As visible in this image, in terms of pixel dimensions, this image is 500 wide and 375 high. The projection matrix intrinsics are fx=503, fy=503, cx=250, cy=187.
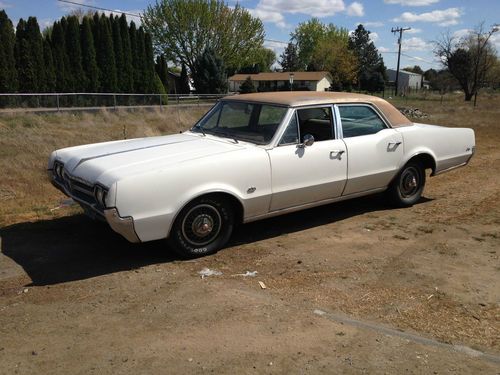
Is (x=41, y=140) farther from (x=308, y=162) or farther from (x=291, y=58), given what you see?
(x=291, y=58)

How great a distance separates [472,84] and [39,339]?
205 feet

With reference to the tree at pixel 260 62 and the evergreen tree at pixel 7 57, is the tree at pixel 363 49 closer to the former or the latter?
the tree at pixel 260 62

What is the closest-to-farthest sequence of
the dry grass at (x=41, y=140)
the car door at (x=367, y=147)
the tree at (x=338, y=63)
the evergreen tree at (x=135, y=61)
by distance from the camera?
1. the car door at (x=367, y=147)
2. the dry grass at (x=41, y=140)
3. the evergreen tree at (x=135, y=61)
4. the tree at (x=338, y=63)

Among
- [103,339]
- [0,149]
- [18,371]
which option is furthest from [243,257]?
[0,149]

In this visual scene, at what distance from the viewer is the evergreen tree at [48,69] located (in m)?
26.3

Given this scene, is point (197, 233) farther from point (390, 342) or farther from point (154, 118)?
point (154, 118)

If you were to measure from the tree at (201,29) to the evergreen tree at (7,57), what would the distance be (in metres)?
37.2

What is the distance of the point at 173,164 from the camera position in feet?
14.8

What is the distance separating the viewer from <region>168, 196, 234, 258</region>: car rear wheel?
15.2ft

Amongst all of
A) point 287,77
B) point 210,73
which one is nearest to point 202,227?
point 210,73

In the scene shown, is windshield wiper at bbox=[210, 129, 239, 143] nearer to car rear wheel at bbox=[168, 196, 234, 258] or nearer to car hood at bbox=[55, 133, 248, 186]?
car hood at bbox=[55, 133, 248, 186]

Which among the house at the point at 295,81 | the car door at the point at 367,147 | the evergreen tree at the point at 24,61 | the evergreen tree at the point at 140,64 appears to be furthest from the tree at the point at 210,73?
the car door at the point at 367,147

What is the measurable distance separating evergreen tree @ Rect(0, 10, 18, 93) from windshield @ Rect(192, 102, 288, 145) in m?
21.6

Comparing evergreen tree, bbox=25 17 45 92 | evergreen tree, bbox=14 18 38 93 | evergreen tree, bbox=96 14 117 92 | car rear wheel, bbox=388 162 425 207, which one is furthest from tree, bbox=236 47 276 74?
car rear wheel, bbox=388 162 425 207
